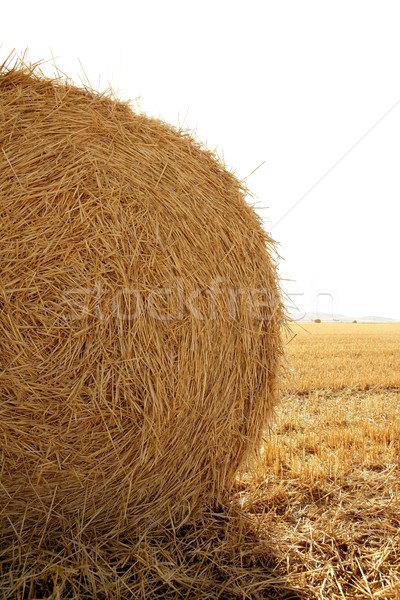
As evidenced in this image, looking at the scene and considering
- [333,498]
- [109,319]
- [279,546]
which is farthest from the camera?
[333,498]

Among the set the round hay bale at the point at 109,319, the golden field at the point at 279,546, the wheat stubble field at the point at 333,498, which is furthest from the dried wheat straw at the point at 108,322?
the wheat stubble field at the point at 333,498

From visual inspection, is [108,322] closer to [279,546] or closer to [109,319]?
[109,319]

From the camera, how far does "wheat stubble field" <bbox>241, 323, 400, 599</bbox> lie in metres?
2.51

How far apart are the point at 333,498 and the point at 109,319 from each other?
6.23ft

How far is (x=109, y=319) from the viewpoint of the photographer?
249 centimetres

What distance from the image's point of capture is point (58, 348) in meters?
2.49

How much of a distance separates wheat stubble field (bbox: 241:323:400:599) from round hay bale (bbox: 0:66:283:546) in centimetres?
53

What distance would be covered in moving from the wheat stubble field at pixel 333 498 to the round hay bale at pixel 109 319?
53cm

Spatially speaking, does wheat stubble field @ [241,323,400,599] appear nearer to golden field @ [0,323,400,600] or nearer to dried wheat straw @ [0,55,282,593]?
golden field @ [0,323,400,600]

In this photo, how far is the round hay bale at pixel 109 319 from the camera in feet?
8.13

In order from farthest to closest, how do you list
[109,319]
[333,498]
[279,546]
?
[333,498] → [279,546] → [109,319]

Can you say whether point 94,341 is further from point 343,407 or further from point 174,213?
point 343,407

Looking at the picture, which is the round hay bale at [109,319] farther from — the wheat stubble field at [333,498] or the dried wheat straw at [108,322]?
the wheat stubble field at [333,498]

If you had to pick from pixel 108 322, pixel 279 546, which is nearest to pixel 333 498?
pixel 279 546
